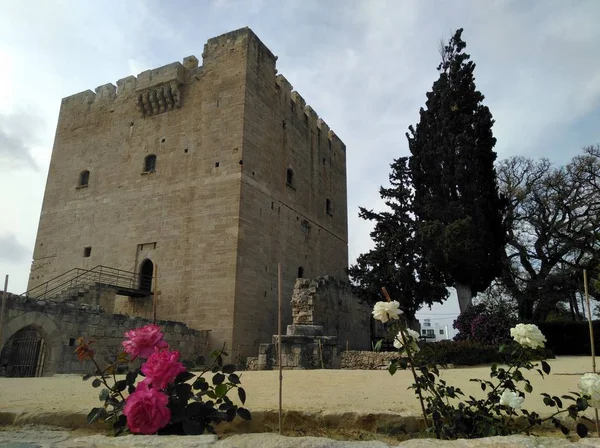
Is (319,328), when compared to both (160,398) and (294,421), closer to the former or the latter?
(294,421)

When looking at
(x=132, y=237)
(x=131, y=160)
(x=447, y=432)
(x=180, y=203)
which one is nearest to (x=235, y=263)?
(x=180, y=203)

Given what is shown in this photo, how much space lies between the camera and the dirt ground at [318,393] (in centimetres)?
415

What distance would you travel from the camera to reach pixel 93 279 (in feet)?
55.8

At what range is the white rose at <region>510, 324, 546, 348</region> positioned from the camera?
318cm

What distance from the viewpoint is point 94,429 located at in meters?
3.48

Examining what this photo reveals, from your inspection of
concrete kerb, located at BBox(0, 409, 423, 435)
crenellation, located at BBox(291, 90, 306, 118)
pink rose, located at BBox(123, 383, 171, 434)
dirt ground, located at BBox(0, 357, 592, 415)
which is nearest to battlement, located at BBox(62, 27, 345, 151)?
crenellation, located at BBox(291, 90, 306, 118)

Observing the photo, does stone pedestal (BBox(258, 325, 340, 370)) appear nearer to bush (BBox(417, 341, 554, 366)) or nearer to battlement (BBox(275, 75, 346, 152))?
bush (BBox(417, 341, 554, 366))

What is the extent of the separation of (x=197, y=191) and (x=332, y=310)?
6.66 metres

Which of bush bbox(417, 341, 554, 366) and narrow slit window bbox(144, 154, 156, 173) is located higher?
narrow slit window bbox(144, 154, 156, 173)

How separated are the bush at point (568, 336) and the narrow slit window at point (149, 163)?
16200 millimetres

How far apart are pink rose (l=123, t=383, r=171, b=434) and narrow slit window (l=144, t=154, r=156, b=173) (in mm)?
16453

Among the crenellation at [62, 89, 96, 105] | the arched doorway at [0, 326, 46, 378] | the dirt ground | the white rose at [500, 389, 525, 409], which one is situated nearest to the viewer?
the white rose at [500, 389, 525, 409]

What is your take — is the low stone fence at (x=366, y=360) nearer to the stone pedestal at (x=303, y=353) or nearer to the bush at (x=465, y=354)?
the stone pedestal at (x=303, y=353)

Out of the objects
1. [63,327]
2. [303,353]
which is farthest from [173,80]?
[303,353]
